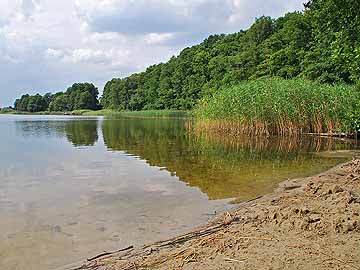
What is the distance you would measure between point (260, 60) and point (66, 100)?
9816cm

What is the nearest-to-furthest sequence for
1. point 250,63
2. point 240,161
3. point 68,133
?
1. point 240,161
2. point 68,133
3. point 250,63

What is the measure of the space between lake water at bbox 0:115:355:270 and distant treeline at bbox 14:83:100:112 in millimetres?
124277

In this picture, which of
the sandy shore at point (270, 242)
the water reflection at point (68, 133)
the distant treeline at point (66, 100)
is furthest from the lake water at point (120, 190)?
the distant treeline at point (66, 100)

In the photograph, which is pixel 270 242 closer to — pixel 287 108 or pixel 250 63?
pixel 287 108

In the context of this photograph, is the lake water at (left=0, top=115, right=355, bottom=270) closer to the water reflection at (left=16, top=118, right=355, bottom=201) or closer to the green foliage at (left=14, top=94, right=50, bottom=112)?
the water reflection at (left=16, top=118, right=355, bottom=201)

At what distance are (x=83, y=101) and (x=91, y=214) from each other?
135 metres

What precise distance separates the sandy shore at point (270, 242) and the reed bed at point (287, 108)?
15.5 metres

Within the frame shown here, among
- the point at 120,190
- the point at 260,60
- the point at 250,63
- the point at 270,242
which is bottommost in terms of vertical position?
the point at 120,190

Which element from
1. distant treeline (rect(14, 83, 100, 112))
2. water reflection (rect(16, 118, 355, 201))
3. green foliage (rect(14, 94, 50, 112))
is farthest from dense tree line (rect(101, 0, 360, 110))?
green foliage (rect(14, 94, 50, 112))

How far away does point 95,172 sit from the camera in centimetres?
1240

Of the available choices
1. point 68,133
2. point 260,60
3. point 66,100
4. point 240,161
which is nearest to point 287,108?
point 240,161

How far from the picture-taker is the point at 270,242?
4766 millimetres

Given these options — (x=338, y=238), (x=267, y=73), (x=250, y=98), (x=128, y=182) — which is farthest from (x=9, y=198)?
(x=267, y=73)

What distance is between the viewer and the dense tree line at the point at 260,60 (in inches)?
348
